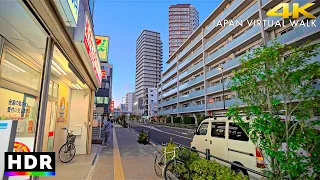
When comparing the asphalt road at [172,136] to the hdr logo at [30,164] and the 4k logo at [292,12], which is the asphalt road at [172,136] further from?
the 4k logo at [292,12]

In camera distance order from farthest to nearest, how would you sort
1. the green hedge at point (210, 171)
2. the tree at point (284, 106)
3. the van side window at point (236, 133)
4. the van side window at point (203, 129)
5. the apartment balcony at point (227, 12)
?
the apartment balcony at point (227, 12) → the van side window at point (203, 129) → the van side window at point (236, 133) → the green hedge at point (210, 171) → the tree at point (284, 106)

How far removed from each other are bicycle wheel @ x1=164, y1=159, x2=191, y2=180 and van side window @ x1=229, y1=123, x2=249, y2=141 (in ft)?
5.85

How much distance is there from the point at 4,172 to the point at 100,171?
4.43 m

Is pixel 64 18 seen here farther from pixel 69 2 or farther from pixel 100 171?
pixel 100 171

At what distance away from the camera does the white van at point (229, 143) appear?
466 cm

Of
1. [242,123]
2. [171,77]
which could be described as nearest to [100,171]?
[242,123]

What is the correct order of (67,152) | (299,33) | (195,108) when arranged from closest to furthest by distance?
(67,152)
(299,33)
(195,108)

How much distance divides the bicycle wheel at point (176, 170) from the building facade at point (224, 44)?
989 cm

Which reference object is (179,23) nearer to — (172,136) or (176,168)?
(172,136)

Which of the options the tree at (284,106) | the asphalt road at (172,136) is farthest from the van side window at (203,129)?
the asphalt road at (172,136)

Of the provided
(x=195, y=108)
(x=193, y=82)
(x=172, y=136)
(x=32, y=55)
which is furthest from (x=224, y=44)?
(x=32, y=55)

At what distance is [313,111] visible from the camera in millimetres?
2506

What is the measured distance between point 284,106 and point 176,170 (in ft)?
10.2

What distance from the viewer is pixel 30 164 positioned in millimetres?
1920
